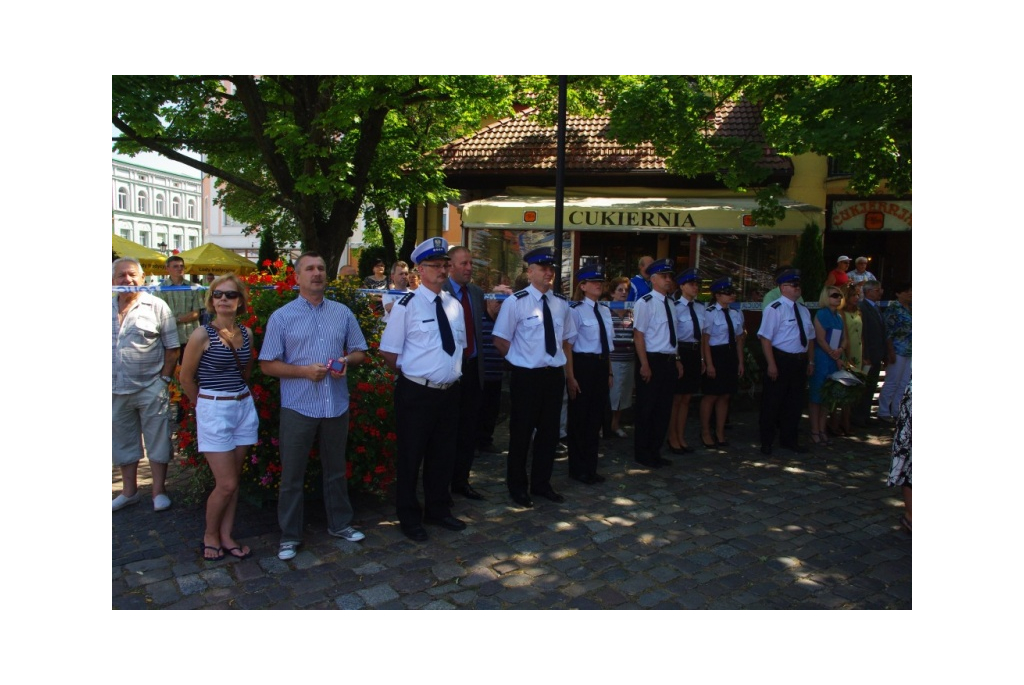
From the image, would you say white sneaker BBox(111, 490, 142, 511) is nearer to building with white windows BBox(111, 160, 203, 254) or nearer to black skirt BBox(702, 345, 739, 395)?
black skirt BBox(702, 345, 739, 395)

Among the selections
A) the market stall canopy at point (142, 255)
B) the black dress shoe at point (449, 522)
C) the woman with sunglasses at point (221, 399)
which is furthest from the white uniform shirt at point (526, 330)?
the market stall canopy at point (142, 255)

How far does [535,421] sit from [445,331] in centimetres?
132

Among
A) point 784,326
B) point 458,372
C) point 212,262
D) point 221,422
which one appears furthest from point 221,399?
point 212,262

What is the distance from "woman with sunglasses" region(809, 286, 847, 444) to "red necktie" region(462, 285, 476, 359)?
4.26 m

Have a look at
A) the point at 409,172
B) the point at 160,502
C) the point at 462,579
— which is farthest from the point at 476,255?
the point at 462,579

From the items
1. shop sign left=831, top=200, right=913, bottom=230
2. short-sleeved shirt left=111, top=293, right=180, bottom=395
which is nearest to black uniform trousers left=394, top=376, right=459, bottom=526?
short-sleeved shirt left=111, top=293, right=180, bottom=395

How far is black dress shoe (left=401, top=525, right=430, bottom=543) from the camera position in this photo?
5234mm

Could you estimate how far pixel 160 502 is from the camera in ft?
18.9

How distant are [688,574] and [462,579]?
1407 mm

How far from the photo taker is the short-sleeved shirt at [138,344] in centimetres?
570

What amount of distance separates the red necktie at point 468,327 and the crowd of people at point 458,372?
0.02 metres

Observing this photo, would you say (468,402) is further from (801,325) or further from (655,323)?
(801,325)

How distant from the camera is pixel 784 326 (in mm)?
7926

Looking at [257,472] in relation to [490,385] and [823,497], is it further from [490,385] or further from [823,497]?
[823,497]
